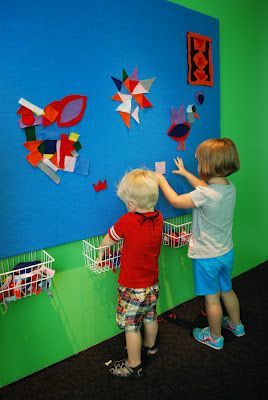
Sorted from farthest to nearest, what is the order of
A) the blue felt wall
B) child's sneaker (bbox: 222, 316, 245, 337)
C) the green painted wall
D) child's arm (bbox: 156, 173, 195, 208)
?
child's sneaker (bbox: 222, 316, 245, 337), child's arm (bbox: 156, 173, 195, 208), the green painted wall, the blue felt wall

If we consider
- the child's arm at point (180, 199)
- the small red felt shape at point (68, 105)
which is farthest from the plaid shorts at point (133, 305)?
the small red felt shape at point (68, 105)

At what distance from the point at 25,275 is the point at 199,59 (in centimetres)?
169

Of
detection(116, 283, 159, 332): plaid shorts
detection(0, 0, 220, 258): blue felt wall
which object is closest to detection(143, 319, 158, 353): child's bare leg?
detection(116, 283, 159, 332): plaid shorts

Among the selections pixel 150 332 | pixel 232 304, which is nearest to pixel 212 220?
pixel 232 304

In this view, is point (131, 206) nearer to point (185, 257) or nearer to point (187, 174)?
point (187, 174)

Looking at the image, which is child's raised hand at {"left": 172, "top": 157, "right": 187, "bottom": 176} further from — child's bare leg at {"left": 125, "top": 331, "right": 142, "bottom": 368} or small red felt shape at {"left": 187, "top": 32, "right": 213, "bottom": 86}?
child's bare leg at {"left": 125, "top": 331, "right": 142, "bottom": 368}

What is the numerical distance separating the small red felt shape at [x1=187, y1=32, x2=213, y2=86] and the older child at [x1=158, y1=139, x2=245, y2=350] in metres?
0.56

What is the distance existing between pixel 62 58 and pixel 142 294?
1213mm

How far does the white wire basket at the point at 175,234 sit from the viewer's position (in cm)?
197

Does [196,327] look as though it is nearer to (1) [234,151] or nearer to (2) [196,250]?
(2) [196,250]

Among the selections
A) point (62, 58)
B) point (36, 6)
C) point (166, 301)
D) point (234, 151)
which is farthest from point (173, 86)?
point (166, 301)

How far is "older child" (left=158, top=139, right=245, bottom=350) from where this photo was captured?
1698 millimetres

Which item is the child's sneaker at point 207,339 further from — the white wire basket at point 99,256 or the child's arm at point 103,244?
the child's arm at point 103,244

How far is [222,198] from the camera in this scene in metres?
1.69
